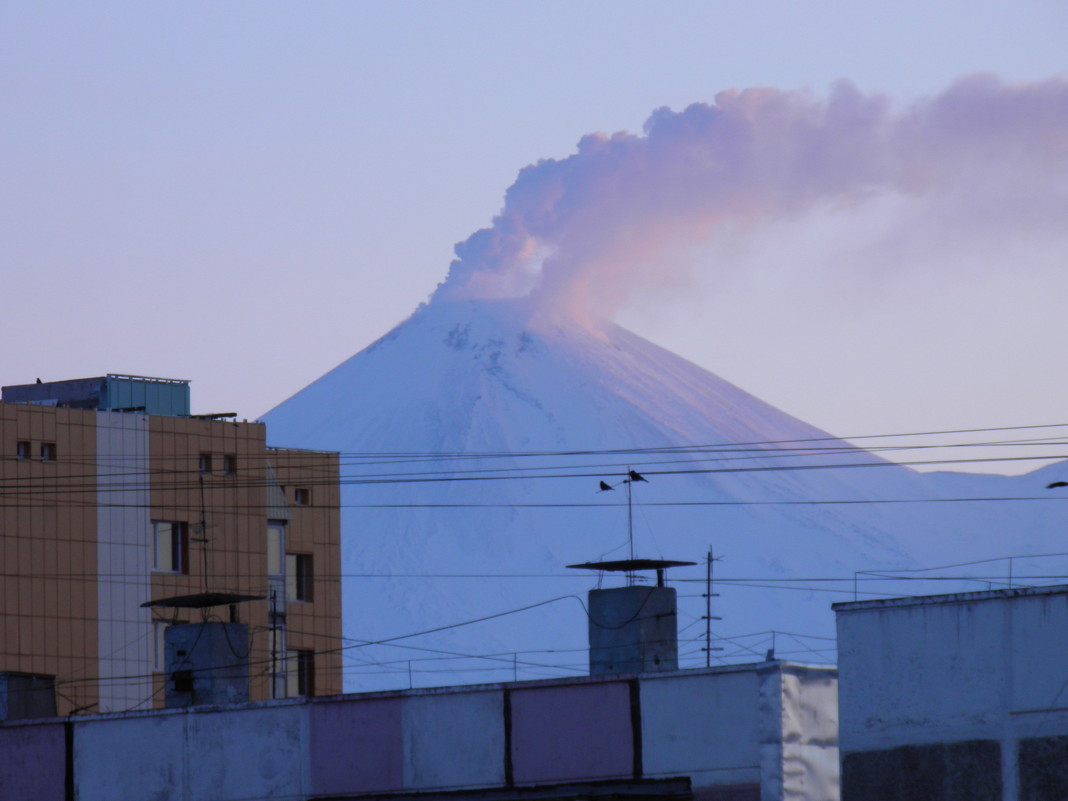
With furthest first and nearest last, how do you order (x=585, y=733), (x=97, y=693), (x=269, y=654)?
(x=269, y=654) → (x=97, y=693) → (x=585, y=733)

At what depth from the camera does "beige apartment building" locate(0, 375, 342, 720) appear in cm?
6781

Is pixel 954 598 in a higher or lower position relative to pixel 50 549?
→ lower

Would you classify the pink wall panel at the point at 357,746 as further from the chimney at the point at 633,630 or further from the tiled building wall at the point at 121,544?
the tiled building wall at the point at 121,544

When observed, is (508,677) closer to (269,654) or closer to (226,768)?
(269,654)

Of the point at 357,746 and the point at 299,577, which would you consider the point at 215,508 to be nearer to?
the point at 299,577

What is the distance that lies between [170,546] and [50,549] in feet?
17.2

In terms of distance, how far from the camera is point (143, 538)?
72.3 metres

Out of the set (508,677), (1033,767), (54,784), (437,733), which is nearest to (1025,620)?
(1033,767)

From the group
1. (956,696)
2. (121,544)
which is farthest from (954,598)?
(121,544)

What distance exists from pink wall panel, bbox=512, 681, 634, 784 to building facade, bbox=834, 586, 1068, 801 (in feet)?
14.6

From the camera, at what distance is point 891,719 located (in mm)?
32625

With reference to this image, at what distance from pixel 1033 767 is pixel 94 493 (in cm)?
4512

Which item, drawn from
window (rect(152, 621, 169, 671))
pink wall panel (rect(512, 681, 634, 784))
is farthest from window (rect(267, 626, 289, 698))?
pink wall panel (rect(512, 681, 634, 784))

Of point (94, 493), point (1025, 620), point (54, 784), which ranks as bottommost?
point (54, 784)
